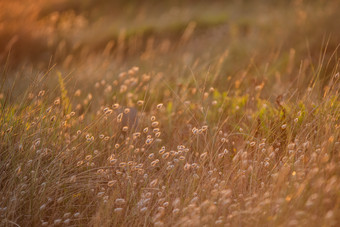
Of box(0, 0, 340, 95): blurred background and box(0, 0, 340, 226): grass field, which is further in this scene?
box(0, 0, 340, 95): blurred background

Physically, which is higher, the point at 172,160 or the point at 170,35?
the point at 172,160

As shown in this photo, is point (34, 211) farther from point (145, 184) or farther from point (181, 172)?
point (181, 172)

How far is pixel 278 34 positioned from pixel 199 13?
361cm

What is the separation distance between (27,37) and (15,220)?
5.86 m

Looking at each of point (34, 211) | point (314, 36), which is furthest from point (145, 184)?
point (314, 36)

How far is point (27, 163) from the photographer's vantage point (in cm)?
248

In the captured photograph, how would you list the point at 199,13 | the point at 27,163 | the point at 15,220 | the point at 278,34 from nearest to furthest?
the point at 15,220, the point at 27,163, the point at 278,34, the point at 199,13

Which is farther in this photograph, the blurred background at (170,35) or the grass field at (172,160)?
the blurred background at (170,35)

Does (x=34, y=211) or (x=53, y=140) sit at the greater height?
(x=53, y=140)

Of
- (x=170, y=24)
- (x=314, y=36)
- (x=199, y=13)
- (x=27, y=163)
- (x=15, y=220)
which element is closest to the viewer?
(x=15, y=220)

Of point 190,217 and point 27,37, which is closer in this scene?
point 190,217

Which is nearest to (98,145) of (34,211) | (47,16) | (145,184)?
(145,184)

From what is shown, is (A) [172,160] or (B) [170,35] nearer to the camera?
(A) [172,160]

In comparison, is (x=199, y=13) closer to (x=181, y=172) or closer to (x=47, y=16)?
(x=47, y=16)
